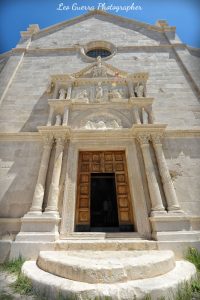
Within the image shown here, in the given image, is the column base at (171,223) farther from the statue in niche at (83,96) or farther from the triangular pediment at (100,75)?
the triangular pediment at (100,75)

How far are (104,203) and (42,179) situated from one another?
4.35 meters

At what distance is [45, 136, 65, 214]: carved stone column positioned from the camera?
18.3ft

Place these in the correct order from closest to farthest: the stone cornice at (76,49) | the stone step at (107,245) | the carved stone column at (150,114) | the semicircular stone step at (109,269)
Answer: the semicircular stone step at (109,269) < the stone step at (107,245) < the carved stone column at (150,114) < the stone cornice at (76,49)

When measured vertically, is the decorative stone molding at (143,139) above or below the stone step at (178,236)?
above

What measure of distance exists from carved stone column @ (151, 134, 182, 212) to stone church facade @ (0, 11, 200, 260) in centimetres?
3

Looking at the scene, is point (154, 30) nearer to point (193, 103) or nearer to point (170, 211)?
point (193, 103)

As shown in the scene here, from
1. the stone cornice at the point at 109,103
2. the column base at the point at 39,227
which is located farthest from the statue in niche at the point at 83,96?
the column base at the point at 39,227

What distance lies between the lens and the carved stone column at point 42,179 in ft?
18.3

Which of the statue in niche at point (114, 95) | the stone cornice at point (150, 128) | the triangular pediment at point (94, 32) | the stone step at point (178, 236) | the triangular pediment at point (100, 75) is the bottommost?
the stone step at point (178, 236)

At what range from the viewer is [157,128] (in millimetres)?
6789

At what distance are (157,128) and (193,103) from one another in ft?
9.12

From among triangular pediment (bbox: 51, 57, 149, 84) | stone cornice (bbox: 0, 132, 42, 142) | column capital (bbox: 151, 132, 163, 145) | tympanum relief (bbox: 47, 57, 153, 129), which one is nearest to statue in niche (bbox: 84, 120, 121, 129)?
tympanum relief (bbox: 47, 57, 153, 129)


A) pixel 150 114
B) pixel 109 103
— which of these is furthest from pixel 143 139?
pixel 109 103

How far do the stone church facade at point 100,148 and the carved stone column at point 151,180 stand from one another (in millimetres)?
30
